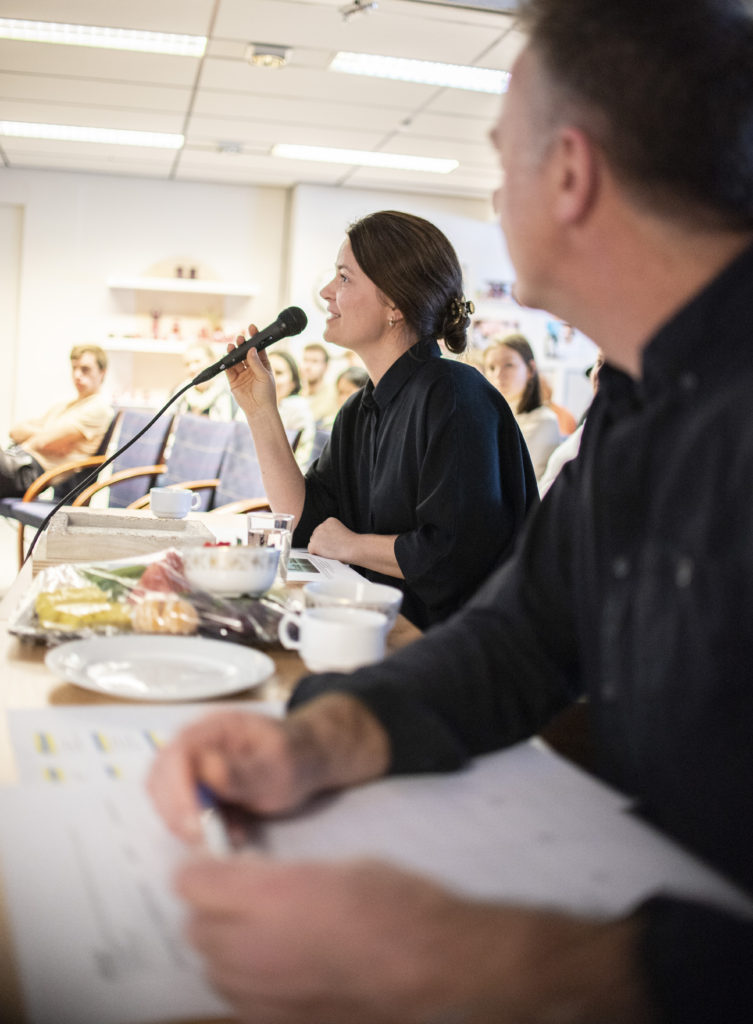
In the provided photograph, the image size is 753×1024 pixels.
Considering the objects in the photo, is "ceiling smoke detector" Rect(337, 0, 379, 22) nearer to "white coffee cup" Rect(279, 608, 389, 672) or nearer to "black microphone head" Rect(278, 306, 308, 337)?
"black microphone head" Rect(278, 306, 308, 337)

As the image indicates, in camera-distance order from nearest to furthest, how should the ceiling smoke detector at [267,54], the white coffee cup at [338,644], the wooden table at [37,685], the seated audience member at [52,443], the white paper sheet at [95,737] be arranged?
the white paper sheet at [95,737] < the wooden table at [37,685] < the white coffee cup at [338,644] < the ceiling smoke detector at [267,54] < the seated audience member at [52,443]

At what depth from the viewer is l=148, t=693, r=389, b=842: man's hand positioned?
61 centimetres

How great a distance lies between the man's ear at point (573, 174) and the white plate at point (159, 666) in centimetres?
50

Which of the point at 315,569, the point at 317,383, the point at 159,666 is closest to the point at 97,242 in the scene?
the point at 317,383

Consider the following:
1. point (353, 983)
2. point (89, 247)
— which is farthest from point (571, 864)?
point (89, 247)

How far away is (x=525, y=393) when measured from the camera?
432 centimetres

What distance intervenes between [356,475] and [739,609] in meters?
1.52

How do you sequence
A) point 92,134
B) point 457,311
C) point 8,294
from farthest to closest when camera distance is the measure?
1. point 8,294
2. point 92,134
3. point 457,311

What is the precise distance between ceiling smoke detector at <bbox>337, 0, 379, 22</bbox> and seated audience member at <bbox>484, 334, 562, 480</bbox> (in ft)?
5.02

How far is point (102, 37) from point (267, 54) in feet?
2.56

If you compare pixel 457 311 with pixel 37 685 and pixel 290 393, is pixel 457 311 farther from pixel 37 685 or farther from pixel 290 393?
pixel 290 393

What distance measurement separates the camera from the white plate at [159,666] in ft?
2.84

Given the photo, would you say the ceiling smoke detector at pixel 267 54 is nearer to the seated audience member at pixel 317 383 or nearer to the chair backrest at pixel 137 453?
the chair backrest at pixel 137 453

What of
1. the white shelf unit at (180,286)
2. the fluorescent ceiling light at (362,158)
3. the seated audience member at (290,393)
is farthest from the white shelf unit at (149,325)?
the seated audience member at (290,393)
